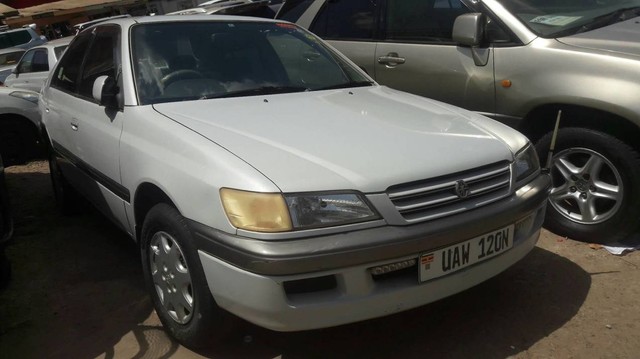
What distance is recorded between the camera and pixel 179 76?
3.47m

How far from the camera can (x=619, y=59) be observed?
12.0ft

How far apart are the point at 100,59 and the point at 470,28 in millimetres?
2457

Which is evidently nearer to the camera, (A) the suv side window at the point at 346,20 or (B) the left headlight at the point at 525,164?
(B) the left headlight at the point at 525,164

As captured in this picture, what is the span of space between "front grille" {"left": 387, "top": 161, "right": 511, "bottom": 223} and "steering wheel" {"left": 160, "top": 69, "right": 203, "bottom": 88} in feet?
5.08

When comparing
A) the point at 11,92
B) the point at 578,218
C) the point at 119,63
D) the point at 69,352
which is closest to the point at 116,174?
the point at 119,63

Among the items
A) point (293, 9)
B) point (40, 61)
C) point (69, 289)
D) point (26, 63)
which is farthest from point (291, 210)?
point (26, 63)

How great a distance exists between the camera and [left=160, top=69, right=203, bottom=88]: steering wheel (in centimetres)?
343

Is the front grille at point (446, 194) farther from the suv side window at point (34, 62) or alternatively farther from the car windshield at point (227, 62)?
the suv side window at point (34, 62)

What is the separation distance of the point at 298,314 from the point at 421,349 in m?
0.77

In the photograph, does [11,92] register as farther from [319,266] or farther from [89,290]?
[319,266]

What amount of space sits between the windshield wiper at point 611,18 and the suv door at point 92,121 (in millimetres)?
3046

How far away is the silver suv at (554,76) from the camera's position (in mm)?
3729

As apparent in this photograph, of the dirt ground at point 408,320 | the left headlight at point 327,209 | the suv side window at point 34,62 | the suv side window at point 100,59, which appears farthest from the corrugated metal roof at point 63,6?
the left headlight at point 327,209

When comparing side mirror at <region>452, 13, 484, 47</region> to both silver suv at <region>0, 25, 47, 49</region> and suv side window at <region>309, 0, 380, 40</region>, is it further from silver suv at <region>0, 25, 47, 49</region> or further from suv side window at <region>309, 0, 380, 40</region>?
silver suv at <region>0, 25, 47, 49</region>
